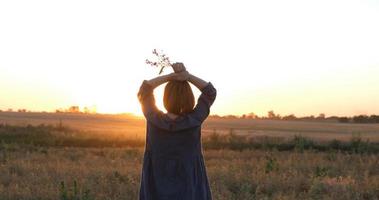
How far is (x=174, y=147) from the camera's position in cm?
546

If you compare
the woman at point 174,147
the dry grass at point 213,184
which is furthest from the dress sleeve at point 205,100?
the dry grass at point 213,184

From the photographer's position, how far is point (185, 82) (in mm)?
5281

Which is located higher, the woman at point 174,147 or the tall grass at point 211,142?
the woman at point 174,147

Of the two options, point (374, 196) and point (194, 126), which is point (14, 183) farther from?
point (194, 126)

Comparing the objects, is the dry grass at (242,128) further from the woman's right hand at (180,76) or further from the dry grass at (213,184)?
the woman's right hand at (180,76)

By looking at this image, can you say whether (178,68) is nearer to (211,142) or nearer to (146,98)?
(146,98)

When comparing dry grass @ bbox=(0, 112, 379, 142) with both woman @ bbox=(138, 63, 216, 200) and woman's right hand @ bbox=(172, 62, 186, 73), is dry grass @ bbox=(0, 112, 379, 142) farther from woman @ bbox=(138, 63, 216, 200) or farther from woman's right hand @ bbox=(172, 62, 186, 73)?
woman's right hand @ bbox=(172, 62, 186, 73)

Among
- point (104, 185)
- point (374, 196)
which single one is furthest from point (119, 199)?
point (374, 196)

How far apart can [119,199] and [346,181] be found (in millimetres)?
4475

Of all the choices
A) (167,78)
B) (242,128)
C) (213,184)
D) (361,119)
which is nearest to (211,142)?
(213,184)

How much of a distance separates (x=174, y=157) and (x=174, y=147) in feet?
0.26

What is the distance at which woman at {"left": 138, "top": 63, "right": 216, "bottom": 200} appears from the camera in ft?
17.5

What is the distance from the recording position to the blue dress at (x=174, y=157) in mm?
5434

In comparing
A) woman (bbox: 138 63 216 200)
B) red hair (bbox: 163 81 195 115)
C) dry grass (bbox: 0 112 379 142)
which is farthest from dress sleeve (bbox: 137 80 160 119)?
dry grass (bbox: 0 112 379 142)
